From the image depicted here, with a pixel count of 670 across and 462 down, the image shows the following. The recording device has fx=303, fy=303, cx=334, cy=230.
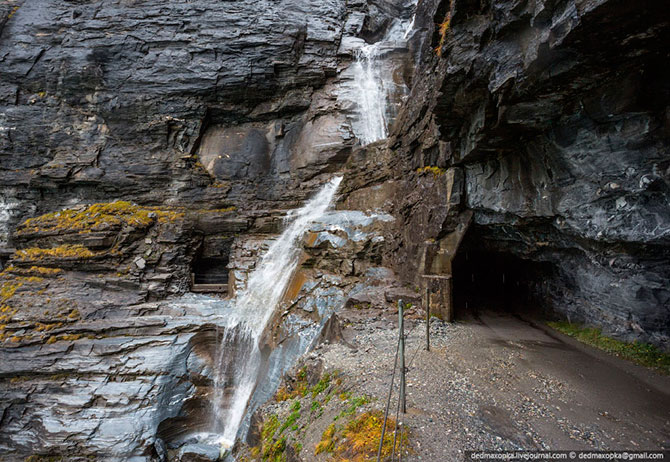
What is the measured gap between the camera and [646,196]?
6.19m

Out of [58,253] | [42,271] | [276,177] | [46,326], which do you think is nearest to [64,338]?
[46,326]

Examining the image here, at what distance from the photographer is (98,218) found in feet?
53.5

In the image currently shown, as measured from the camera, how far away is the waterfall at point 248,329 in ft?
36.9

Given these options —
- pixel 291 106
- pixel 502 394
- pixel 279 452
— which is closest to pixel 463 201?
pixel 502 394

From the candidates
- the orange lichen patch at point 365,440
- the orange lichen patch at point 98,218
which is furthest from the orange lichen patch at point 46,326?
the orange lichen patch at point 365,440

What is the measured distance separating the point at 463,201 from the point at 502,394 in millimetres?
6269

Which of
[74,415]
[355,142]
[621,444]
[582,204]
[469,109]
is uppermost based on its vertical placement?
[355,142]

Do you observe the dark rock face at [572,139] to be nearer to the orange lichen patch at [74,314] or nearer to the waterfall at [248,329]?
the waterfall at [248,329]

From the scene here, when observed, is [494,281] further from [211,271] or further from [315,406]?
[211,271]

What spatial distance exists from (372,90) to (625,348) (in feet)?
59.7

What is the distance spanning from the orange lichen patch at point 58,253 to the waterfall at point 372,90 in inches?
633

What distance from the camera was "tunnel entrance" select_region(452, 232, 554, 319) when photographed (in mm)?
11445

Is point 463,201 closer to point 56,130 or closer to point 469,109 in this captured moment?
point 469,109

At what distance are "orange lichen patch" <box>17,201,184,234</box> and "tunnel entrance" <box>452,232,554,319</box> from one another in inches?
606
